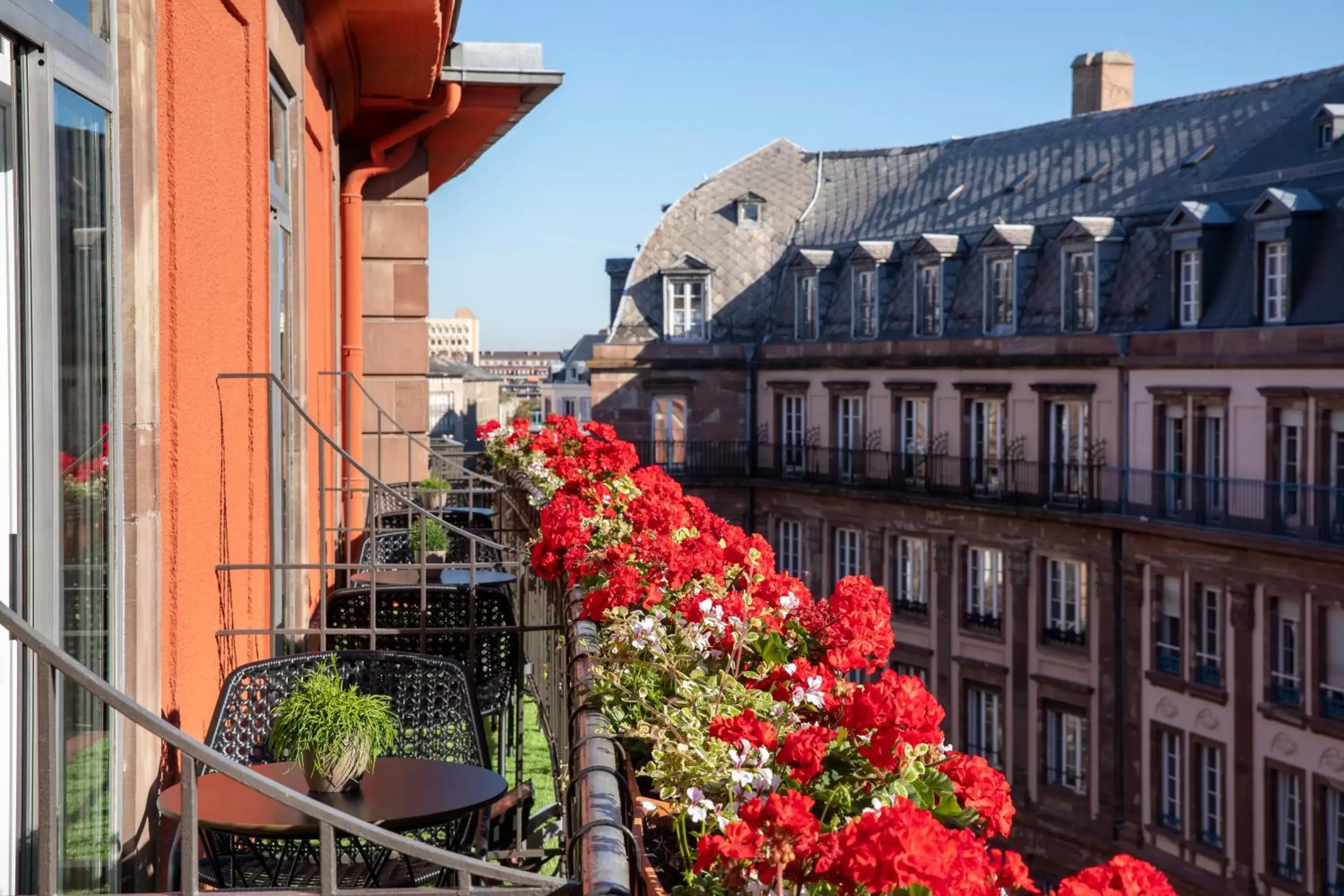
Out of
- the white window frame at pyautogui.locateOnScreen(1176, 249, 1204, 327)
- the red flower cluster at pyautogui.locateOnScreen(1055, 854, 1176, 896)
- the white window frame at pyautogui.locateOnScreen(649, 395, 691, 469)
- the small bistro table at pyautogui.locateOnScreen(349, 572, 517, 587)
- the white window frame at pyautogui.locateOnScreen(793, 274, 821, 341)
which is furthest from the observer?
the white window frame at pyautogui.locateOnScreen(649, 395, 691, 469)

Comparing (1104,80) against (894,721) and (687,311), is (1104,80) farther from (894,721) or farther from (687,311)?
(894,721)

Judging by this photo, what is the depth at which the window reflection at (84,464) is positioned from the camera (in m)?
3.61

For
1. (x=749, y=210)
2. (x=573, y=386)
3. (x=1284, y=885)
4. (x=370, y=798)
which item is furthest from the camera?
(x=573, y=386)

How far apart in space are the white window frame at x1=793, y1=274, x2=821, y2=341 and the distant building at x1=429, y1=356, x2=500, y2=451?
18.6 metres

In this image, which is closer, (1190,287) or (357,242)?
(357,242)

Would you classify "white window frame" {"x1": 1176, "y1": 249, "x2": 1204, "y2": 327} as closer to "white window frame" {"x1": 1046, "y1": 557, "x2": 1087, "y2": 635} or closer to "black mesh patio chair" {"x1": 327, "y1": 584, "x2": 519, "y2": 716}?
"white window frame" {"x1": 1046, "y1": 557, "x2": 1087, "y2": 635}

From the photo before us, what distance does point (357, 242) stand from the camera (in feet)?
41.4

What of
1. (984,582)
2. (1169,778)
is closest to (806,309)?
(984,582)

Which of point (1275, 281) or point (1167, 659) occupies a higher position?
point (1275, 281)

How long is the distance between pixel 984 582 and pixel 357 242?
24395 mm

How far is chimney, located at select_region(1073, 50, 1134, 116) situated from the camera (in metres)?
41.2

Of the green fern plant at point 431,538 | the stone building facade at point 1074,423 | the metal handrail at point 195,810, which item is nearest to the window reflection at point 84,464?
the metal handrail at point 195,810

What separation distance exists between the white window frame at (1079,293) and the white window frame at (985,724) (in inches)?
293

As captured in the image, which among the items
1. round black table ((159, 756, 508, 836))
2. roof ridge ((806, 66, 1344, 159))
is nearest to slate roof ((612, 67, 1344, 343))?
roof ridge ((806, 66, 1344, 159))
